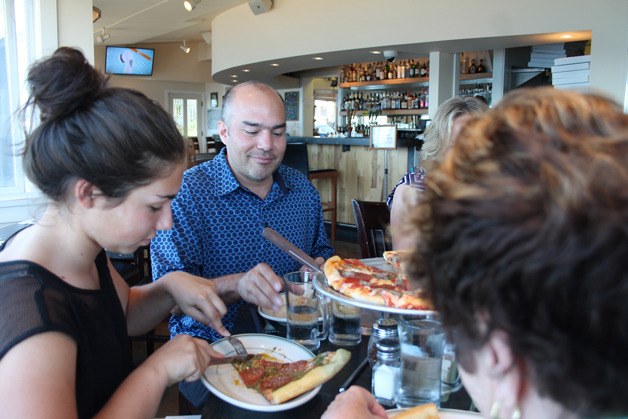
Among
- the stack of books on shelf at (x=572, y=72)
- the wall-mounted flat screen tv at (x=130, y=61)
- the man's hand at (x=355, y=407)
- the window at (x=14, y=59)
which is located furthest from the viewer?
the wall-mounted flat screen tv at (x=130, y=61)

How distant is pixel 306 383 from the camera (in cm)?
98

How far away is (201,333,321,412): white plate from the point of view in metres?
0.95

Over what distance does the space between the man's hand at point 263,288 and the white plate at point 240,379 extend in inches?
6.0

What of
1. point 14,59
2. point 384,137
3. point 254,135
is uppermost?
point 14,59

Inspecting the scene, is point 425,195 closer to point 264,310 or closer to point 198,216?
point 264,310

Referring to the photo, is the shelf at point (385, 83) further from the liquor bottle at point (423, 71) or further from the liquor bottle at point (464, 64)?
the liquor bottle at point (464, 64)

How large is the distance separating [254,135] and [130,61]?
1169 cm

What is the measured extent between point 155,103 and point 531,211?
2.98ft

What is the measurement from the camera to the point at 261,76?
9945mm

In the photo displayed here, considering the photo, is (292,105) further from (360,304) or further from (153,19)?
(360,304)

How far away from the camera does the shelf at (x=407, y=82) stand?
25.8 feet

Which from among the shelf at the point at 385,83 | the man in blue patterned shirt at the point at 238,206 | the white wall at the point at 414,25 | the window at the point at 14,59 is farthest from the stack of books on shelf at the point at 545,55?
the window at the point at 14,59

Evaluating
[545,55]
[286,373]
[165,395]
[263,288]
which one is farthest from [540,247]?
[545,55]

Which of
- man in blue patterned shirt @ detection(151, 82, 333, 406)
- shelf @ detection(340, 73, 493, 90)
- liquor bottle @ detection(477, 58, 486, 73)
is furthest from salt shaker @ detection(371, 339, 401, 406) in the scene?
liquor bottle @ detection(477, 58, 486, 73)
